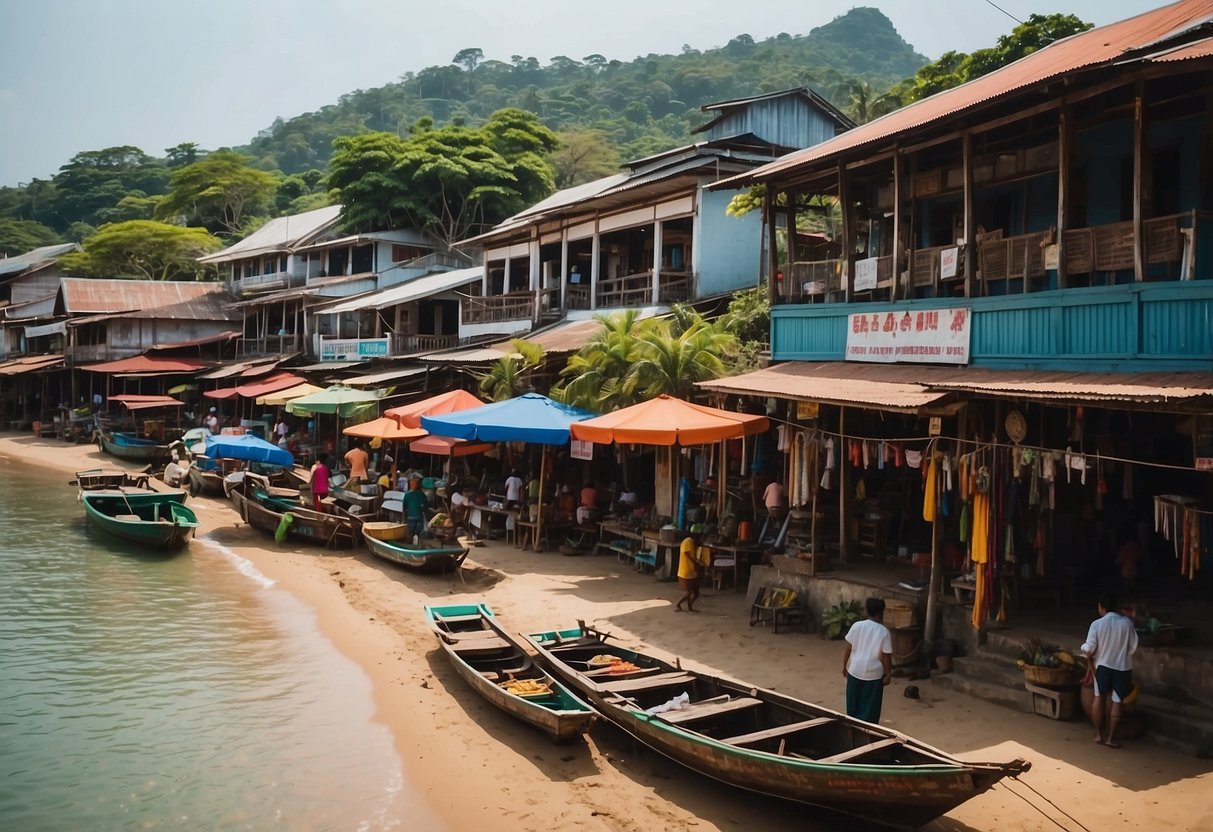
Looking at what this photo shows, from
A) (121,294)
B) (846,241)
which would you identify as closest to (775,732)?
(846,241)

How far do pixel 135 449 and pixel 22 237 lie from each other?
189 ft

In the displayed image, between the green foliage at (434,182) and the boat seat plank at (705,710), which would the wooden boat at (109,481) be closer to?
the green foliage at (434,182)

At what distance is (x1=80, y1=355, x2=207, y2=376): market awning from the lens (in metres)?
41.9

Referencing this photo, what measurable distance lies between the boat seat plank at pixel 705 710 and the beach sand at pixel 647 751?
66 centimetres

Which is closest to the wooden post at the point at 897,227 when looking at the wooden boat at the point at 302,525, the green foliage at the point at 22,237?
the wooden boat at the point at 302,525

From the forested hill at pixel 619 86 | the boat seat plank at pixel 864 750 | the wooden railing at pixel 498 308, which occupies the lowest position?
the boat seat plank at pixel 864 750

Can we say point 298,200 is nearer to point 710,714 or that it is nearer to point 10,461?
point 10,461

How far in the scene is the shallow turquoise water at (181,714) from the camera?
9641 mm

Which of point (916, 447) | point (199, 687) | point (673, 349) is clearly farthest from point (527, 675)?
point (673, 349)

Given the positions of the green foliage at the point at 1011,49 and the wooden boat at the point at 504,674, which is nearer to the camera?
the wooden boat at the point at 504,674

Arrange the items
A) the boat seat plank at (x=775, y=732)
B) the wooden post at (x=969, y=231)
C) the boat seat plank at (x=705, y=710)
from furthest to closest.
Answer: the wooden post at (x=969, y=231) < the boat seat plank at (x=705, y=710) < the boat seat plank at (x=775, y=732)

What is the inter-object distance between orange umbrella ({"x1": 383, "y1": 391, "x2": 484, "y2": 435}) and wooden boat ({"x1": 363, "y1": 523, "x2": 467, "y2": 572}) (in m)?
2.22

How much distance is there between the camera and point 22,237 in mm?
80750

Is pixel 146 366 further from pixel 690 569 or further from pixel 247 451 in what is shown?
pixel 690 569
